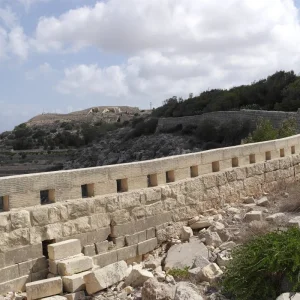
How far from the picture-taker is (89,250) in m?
5.91

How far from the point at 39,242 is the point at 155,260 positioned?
1708 mm

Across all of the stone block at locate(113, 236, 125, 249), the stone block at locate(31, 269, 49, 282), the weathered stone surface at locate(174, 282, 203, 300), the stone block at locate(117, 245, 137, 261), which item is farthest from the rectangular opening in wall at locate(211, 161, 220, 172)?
the stone block at locate(31, 269, 49, 282)

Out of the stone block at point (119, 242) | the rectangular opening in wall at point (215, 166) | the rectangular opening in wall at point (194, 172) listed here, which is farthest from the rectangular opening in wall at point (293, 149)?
the stone block at point (119, 242)

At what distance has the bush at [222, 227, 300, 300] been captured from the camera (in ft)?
14.8

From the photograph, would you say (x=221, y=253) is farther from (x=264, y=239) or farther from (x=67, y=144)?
(x=67, y=144)

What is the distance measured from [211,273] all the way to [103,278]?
4.00ft

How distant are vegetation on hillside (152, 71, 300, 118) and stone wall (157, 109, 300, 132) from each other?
3205mm

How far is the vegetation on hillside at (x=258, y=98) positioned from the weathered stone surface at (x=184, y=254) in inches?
860

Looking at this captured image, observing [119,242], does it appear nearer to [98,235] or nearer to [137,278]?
[98,235]

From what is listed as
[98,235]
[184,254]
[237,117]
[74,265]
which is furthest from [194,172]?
[237,117]

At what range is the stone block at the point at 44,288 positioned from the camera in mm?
4965

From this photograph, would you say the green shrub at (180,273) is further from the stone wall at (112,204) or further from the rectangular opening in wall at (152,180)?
the rectangular opening in wall at (152,180)

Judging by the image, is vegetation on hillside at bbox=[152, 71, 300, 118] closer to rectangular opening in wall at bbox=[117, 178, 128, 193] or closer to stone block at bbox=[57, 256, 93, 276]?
rectangular opening in wall at bbox=[117, 178, 128, 193]

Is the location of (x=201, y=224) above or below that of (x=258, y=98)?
below
